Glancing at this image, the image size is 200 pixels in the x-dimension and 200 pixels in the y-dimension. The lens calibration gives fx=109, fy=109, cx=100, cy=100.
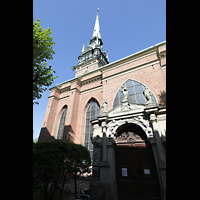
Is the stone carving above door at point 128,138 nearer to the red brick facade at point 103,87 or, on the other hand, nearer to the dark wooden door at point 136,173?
the dark wooden door at point 136,173

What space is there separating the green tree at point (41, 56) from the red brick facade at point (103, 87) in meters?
6.24

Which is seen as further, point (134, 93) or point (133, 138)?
point (134, 93)

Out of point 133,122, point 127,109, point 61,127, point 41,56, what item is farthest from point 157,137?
point 61,127

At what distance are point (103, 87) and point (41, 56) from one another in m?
7.33

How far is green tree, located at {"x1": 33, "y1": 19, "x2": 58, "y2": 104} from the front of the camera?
5484 mm

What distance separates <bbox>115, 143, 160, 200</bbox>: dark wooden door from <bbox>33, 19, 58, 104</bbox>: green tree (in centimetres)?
600

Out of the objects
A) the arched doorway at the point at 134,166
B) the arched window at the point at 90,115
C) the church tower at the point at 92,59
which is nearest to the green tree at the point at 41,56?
the arched doorway at the point at 134,166

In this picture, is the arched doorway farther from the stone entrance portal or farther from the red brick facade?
the red brick facade

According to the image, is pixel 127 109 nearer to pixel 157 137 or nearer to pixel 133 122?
pixel 133 122

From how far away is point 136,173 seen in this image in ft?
19.1
